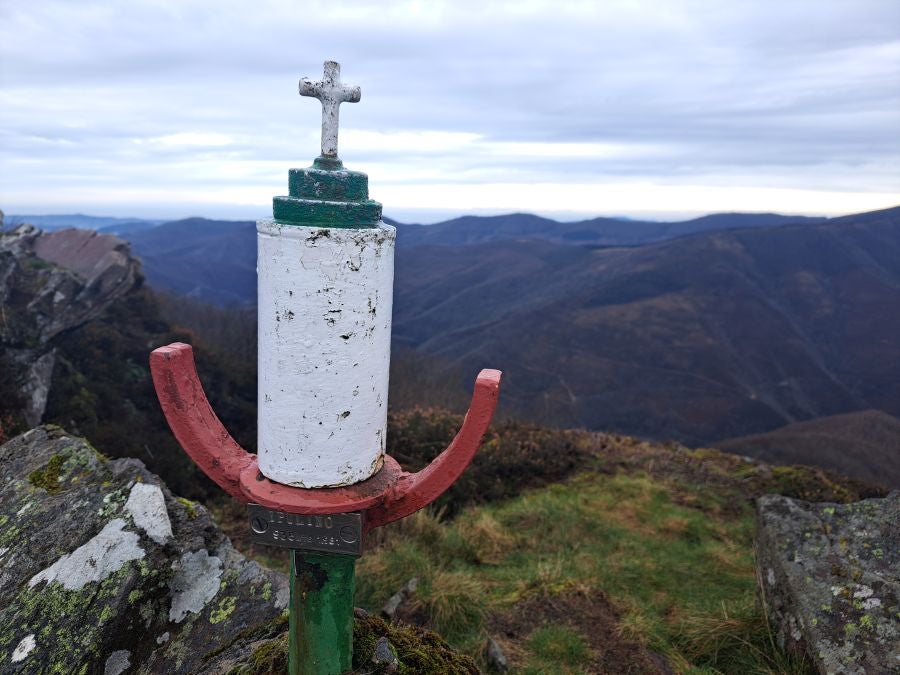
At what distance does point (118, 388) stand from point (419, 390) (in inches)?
1013

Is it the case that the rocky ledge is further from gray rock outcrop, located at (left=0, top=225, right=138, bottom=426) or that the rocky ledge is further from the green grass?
gray rock outcrop, located at (left=0, top=225, right=138, bottom=426)

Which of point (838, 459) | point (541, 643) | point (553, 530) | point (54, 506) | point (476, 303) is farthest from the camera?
point (476, 303)

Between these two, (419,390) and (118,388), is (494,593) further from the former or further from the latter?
(419,390)

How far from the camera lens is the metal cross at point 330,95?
78.9 inches

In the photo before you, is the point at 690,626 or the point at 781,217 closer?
the point at 690,626

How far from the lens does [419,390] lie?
123 ft

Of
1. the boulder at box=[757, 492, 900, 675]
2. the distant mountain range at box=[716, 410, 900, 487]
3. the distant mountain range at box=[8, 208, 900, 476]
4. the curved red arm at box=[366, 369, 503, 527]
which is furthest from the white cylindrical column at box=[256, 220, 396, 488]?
the distant mountain range at box=[8, 208, 900, 476]

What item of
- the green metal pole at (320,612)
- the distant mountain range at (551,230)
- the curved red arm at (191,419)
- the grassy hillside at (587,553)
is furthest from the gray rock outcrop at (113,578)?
the distant mountain range at (551,230)

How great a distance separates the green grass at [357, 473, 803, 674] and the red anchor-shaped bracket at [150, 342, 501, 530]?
8.50ft

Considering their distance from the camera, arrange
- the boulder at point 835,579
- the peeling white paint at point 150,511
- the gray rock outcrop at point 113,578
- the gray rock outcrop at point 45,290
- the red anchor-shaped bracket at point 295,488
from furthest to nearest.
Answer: the gray rock outcrop at point 45,290 < the boulder at point 835,579 < the peeling white paint at point 150,511 < the gray rock outcrop at point 113,578 < the red anchor-shaped bracket at point 295,488

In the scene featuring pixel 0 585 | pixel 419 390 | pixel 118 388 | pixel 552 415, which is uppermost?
pixel 0 585

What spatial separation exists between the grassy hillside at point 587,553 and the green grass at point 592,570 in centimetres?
1

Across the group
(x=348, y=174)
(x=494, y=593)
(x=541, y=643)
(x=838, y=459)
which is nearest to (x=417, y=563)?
(x=494, y=593)

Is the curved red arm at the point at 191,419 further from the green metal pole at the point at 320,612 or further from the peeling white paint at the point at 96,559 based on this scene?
the peeling white paint at the point at 96,559
